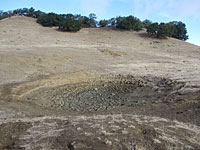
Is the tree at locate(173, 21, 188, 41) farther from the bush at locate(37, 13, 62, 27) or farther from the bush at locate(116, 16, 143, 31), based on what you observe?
the bush at locate(37, 13, 62, 27)

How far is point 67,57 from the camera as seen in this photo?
44.6 ft

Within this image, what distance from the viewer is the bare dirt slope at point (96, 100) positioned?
12.3ft

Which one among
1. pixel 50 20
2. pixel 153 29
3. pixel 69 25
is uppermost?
pixel 50 20

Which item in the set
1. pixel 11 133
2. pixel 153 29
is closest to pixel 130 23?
pixel 153 29

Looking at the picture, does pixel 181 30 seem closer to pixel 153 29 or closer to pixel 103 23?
pixel 153 29

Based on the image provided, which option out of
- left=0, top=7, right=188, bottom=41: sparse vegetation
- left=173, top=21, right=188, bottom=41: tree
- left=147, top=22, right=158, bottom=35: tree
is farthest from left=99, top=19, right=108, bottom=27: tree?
left=173, top=21, right=188, bottom=41: tree

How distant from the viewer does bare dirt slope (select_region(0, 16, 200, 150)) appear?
12.3 ft

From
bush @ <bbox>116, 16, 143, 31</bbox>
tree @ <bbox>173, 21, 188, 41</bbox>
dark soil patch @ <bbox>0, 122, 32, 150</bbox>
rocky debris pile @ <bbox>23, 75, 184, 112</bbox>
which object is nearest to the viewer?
dark soil patch @ <bbox>0, 122, 32, 150</bbox>

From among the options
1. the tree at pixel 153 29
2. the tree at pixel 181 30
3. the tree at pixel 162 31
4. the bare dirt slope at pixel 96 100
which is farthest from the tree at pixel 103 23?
the bare dirt slope at pixel 96 100

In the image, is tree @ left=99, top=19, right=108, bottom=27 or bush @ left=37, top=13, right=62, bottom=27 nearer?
bush @ left=37, top=13, right=62, bottom=27

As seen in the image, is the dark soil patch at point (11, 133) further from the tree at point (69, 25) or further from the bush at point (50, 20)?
the bush at point (50, 20)

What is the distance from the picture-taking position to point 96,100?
7461mm

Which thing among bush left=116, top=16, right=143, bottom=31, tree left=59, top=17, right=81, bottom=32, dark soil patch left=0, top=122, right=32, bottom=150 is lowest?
dark soil patch left=0, top=122, right=32, bottom=150

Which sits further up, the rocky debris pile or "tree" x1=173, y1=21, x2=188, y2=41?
"tree" x1=173, y1=21, x2=188, y2=41
